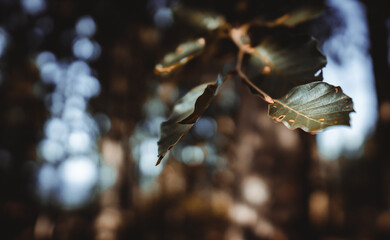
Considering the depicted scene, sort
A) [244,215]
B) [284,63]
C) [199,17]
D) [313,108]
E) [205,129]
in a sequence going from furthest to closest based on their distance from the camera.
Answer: [205,129] → [244,215] → [199,17] → [284,63] → [313,108]

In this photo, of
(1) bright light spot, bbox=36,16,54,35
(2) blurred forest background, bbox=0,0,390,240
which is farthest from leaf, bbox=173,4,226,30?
(1) bright light spot, bbox=36,16,54,35

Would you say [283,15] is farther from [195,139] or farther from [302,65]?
[195,139]

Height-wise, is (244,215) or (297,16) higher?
(297,16)

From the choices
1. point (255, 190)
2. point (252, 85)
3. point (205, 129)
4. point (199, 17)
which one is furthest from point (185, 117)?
point (205, 129)

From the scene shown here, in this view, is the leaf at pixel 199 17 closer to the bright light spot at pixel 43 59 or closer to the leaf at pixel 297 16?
the leaf at pixel 297 16

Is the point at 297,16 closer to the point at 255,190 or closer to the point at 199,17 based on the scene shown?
the point at 199,17

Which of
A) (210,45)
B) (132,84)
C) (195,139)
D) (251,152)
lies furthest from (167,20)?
(195,139)

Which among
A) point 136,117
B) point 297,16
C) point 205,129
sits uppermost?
point 205,129
